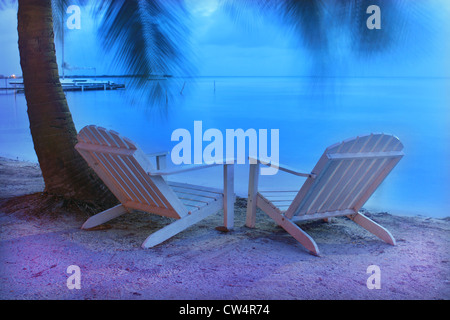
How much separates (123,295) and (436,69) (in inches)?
100

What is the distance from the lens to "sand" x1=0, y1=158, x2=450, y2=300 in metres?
2.18

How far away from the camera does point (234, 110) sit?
58.3 ft

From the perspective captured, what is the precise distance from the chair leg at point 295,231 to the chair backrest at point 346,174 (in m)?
0.06

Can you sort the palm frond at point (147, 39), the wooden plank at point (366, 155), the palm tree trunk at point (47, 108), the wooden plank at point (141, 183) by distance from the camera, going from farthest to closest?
the palm frond at point (147, 39)
the palm tree trunk at point (47, 108)
the wooden plank at point (141, 183)
the wooden plank at point (366, 155)

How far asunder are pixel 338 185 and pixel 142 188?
1.43 m

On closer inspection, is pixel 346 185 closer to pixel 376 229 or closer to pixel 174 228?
pixel 376 229

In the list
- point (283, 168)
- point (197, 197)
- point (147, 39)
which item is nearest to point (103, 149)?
point (197, 197)

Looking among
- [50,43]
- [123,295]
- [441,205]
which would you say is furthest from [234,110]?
[123,295]

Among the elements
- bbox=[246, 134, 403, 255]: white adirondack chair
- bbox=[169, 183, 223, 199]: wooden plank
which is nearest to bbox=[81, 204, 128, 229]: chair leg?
bbox=[169, 183, 223, 199]: wooden plank

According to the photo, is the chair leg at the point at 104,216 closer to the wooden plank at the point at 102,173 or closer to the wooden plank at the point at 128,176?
the wooden plank at the point at 102,173

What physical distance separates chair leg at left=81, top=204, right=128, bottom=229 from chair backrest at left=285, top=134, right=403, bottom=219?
1403 mm

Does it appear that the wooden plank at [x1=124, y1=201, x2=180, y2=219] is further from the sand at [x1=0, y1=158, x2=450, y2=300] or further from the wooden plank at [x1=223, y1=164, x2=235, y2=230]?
the wooden plank at [x1=223, y1=164, x2=235, y2=230]

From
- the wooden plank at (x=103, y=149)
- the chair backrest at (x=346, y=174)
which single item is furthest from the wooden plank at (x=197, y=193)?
the wooden plank at (x=103, y=149)

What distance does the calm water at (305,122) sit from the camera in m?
4.90
